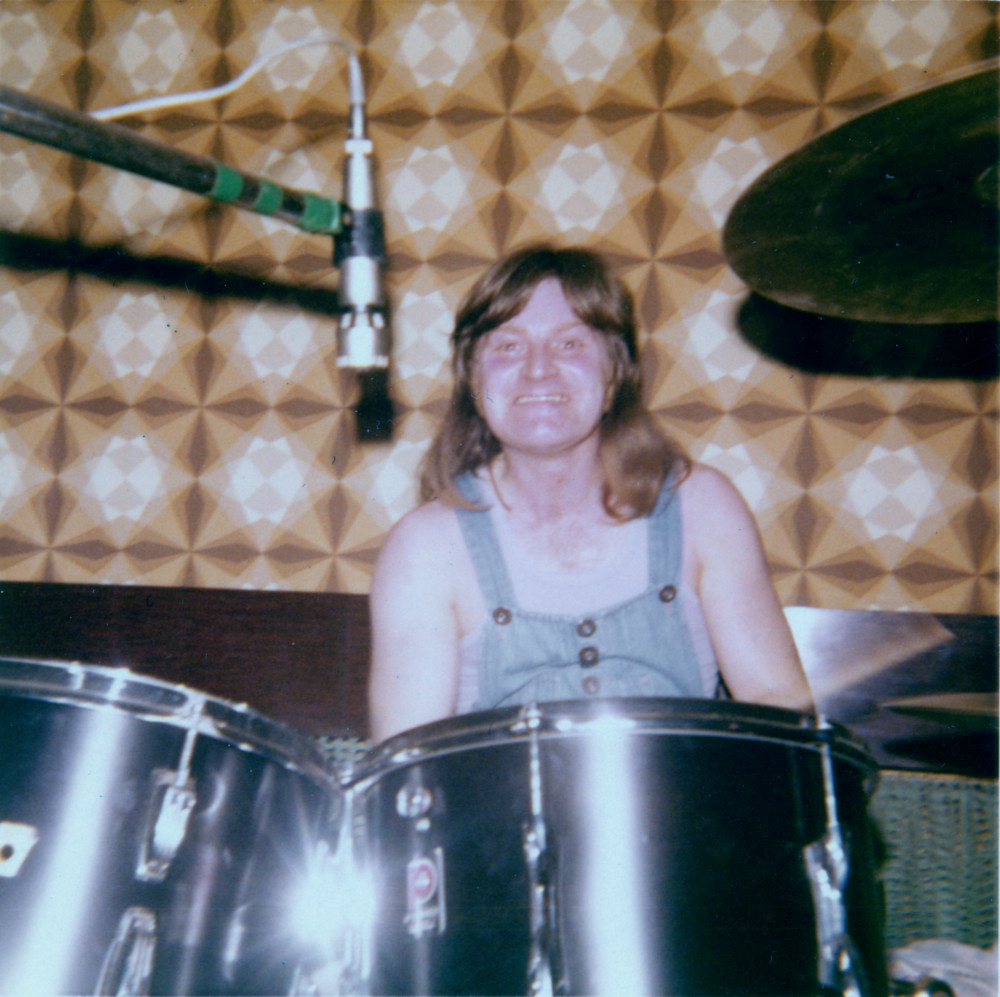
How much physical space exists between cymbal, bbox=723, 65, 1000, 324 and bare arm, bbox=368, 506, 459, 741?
58 cm

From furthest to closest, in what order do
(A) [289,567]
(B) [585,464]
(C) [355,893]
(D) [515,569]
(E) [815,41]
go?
1. (A) [289,567]
2. (E) [815,41]
3. (B) [585,464]
4. (D) [515,569]
5. (C) [355,893]

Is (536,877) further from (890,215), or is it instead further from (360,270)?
(890,215)

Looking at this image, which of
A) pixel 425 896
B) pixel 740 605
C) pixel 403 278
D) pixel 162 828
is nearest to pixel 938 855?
pixel 740 605

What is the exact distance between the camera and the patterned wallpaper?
1619mm

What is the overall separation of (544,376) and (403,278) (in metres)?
0.78

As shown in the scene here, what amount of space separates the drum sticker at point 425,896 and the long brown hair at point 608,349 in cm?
58

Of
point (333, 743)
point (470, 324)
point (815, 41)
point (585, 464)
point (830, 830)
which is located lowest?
point (830, 830)

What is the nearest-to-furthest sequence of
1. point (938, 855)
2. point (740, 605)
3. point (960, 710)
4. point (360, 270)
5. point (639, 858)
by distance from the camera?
point (639, 858)
point (360, 270)
point (960, 710)
point (740, 605)
point (938, 855)

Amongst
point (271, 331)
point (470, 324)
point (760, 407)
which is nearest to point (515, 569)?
point (470, 324)

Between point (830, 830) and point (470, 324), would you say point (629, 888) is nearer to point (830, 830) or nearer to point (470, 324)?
point (830, 830)

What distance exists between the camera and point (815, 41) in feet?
5.36

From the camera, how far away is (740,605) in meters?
1.04

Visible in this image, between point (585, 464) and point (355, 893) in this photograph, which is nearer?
point (355, 893)

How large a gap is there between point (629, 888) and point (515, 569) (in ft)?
1.72
